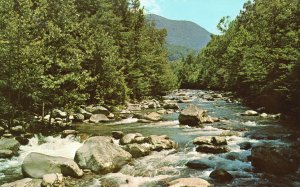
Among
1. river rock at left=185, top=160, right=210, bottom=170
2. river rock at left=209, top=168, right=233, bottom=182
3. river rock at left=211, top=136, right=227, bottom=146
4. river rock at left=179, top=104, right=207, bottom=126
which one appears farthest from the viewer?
river rock at left=179, top=104, right=207, bottom=126

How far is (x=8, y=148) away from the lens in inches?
741

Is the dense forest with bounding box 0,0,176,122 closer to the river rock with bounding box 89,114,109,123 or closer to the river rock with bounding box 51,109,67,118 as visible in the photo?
the river rock with bounding box 51,109,67,118

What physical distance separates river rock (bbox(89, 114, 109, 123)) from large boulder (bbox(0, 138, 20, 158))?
33.8 ft

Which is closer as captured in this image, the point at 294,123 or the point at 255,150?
the point at 255,150

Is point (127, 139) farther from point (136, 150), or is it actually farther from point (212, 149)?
point (212, 149)

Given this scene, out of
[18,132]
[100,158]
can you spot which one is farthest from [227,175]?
[18,132]

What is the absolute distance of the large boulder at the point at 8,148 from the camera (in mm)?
18266

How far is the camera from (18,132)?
2369 centimetres

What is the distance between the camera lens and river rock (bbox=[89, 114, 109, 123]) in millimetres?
29736

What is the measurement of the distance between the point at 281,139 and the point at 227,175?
353 inches

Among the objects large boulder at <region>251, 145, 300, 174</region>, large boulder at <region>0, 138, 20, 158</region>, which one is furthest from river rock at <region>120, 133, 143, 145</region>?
large boulder at <region>251, 145, 300, 174</region>

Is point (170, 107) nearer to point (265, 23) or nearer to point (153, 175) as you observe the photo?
point (265, 23)

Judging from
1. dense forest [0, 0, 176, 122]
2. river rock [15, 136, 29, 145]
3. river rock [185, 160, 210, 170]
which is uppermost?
dense forest [0, 0, 176, 122]

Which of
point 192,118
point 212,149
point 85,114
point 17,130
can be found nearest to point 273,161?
point 212,149
